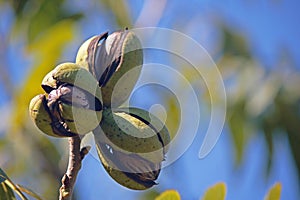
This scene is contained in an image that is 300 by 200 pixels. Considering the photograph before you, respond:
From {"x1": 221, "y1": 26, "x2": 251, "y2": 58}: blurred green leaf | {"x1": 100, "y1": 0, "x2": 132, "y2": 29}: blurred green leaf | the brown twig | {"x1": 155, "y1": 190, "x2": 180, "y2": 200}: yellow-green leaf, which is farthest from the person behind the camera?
{"x1": 221, "y1": 26, "x2": 251, "y2": 58}: blurred green leaf

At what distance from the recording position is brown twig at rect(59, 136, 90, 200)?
64.3 inches

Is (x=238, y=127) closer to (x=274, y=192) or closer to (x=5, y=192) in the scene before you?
(x=274, y=192)

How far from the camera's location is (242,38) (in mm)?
4234

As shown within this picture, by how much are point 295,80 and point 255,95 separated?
320mm

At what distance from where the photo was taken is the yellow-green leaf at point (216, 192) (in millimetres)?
1838

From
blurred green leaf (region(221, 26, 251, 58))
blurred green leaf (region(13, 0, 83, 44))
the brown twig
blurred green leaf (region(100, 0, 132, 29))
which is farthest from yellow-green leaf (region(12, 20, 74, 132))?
the brown twig

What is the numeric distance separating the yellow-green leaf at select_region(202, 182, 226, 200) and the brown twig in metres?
0.37

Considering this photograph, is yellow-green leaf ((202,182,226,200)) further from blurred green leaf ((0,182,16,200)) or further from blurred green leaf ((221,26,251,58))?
blurred green leaf ((221,26,251,58))

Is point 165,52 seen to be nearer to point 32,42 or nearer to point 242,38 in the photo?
point 242,38

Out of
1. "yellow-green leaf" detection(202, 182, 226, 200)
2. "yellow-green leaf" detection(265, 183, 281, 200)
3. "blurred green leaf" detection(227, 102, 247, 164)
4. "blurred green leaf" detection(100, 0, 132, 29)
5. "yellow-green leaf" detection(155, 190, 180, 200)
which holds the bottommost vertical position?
"blurred green leaf" detection(227, 102, 247, 164)

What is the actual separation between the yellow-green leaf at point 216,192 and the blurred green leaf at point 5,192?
0.51 metres

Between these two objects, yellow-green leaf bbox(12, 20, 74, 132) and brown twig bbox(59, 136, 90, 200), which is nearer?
brown twig bbox(59, 136, 90, 200)

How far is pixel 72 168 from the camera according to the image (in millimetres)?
1662

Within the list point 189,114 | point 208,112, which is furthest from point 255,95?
point 189,114
